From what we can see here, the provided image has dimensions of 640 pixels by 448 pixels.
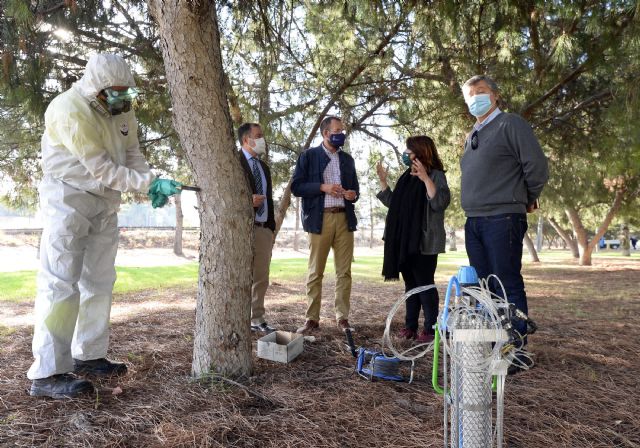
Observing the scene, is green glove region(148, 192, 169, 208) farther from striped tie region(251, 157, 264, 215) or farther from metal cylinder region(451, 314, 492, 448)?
metal cylinder region(451, 314, 492, 448)

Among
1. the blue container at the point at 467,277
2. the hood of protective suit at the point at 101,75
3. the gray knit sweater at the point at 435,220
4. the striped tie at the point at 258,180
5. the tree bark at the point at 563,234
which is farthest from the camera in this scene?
the tree bark at the point at 563,234

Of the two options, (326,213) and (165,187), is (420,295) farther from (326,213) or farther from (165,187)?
(165,187)

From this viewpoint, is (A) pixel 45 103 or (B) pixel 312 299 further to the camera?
(A) pixel 45 103

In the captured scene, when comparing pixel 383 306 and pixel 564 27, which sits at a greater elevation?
pixel 564 27

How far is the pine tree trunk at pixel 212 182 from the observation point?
6.98 ft

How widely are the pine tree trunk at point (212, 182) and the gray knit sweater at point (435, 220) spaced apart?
1404 mm

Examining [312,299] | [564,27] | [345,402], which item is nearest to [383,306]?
[312,299]

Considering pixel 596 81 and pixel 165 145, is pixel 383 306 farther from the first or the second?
pixel 596 81

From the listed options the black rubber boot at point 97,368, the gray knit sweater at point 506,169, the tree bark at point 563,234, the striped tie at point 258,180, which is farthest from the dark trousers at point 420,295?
the tree bark at point 563,234

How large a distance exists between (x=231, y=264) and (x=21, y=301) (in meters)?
5.07

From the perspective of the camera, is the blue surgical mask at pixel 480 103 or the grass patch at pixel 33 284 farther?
the grass patch at pixel 33 284

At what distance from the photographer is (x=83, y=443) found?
1.66m

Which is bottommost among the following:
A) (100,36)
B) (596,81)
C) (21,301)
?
(21,301)

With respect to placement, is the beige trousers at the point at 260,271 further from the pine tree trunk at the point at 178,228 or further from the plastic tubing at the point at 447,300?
the pine tree trunk at the point at 178,228
